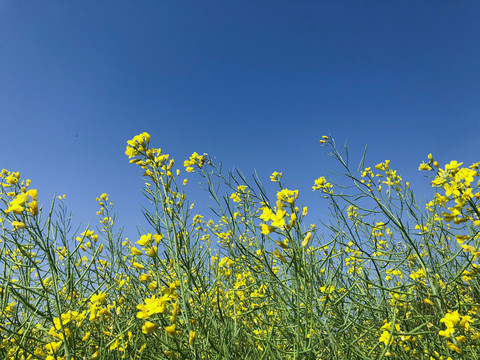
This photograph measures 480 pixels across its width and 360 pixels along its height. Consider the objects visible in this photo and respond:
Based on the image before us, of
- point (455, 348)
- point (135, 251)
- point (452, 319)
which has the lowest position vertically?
point (455, 348)

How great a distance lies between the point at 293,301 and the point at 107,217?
289cm

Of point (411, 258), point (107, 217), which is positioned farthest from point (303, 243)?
point (107, 217)

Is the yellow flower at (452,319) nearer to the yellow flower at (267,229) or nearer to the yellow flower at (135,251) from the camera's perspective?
the yellow flower at (267,229)

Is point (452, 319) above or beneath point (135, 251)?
beneath

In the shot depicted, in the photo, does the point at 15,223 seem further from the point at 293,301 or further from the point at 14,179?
the point at 293,301

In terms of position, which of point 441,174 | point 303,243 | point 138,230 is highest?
point 441,174

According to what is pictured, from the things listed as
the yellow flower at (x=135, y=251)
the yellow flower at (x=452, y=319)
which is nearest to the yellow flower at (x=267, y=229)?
the yellow flower at (x=135, y=251)

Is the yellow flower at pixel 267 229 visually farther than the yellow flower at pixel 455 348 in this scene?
No

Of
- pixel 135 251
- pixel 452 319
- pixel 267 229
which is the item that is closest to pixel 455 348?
pixel 452 319

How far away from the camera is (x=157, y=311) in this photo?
3.42 feet

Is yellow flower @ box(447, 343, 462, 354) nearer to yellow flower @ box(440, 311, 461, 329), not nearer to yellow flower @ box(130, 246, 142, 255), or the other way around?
yellow flower @ box(440, 311, 461, 329)

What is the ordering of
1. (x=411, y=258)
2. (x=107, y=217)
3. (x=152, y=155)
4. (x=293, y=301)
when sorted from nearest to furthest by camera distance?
1. (x=293, y=301)
2. (x=152, y=155)
3. (x=411, y=258)
4. (x=107, y=217)

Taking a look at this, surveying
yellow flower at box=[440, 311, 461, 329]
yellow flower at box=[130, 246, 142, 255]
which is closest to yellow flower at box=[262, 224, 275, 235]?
yellow flower at box=[130, 246, 142, 255]

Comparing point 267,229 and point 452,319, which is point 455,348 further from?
point 267,229
